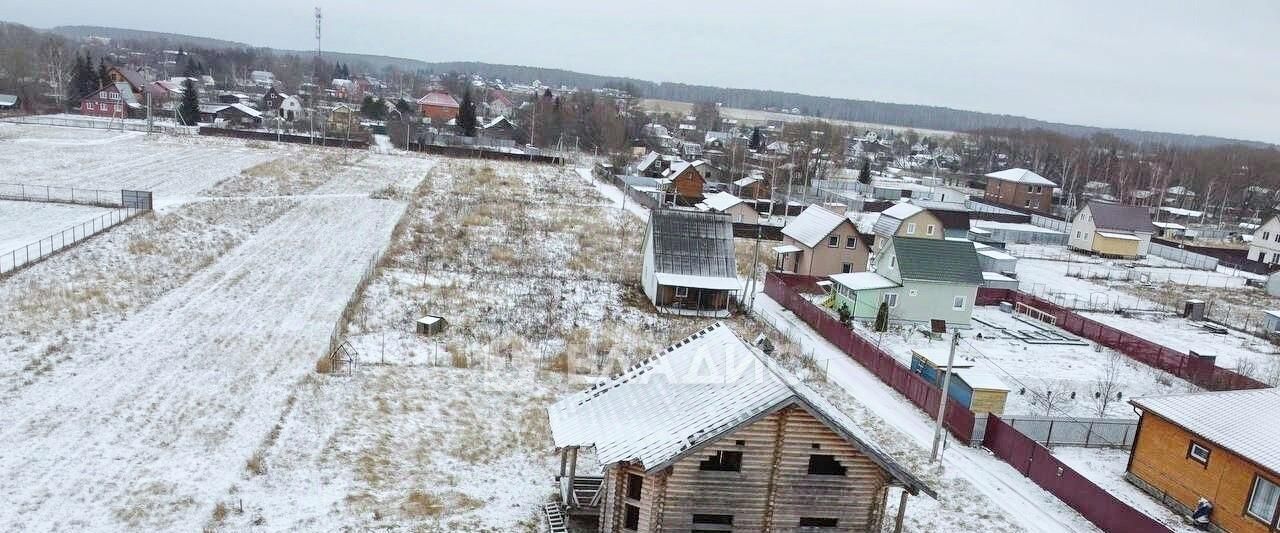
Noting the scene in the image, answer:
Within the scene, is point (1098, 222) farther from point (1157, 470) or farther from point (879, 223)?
point (1157, 470)

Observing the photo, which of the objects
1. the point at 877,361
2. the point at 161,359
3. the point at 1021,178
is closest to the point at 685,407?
the point at 877,361

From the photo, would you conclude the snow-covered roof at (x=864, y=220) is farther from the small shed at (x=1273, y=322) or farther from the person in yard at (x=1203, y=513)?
the person in yard at (x=1203, y=513)

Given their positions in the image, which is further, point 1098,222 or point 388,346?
point 1098,222

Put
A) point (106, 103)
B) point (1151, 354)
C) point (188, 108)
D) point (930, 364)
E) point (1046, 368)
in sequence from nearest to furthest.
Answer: point (930, 364) → point (1046, 368) → point (1151, 354) → point (188, 108) → point (106, 103)

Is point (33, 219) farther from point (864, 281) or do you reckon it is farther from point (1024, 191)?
point (1024, 191)

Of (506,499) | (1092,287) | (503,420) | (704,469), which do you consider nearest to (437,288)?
(503,420)

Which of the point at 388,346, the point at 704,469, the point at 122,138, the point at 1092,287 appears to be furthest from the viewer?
the point at 122,138

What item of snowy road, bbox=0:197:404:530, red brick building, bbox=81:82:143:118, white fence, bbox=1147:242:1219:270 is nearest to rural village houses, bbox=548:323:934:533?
snowy road, bbox=0:197:404:530
